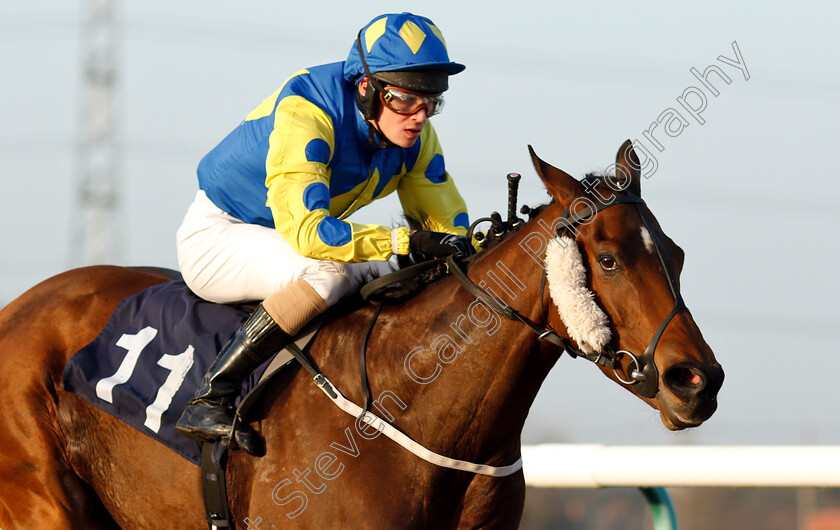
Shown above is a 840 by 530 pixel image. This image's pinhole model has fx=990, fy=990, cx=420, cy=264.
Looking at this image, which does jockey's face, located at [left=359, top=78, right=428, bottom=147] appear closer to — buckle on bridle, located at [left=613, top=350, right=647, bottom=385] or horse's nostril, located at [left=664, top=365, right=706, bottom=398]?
buckle on bridle, located at [left=613, top=350, right=647, bottom=385]

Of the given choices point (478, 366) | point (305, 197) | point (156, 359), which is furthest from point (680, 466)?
point (156, 359)

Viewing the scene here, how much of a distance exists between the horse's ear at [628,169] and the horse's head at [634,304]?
71mm

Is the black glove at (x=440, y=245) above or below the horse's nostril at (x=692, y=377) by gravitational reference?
above

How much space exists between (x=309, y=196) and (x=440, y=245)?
18.7 inches

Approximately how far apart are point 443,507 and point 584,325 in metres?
0.76

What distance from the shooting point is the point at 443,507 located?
122 inches

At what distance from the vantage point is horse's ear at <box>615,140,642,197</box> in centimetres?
314

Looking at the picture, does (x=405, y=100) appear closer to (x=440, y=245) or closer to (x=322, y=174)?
(x=322, y=174)

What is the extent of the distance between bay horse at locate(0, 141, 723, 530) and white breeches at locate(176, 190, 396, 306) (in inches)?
6.2

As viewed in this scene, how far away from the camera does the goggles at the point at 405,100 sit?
11.6 feet

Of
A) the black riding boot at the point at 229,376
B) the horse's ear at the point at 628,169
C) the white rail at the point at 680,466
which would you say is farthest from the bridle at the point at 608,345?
the white rail at the point at 680,466

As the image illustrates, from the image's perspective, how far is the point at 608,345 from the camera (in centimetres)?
286

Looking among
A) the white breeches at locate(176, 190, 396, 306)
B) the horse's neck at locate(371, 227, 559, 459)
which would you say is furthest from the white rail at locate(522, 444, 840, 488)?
the white breeches at locate(176, 190, 396, 306)

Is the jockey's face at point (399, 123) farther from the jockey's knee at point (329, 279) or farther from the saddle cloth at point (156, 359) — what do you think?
the saddle cloth at point (156, 359)
